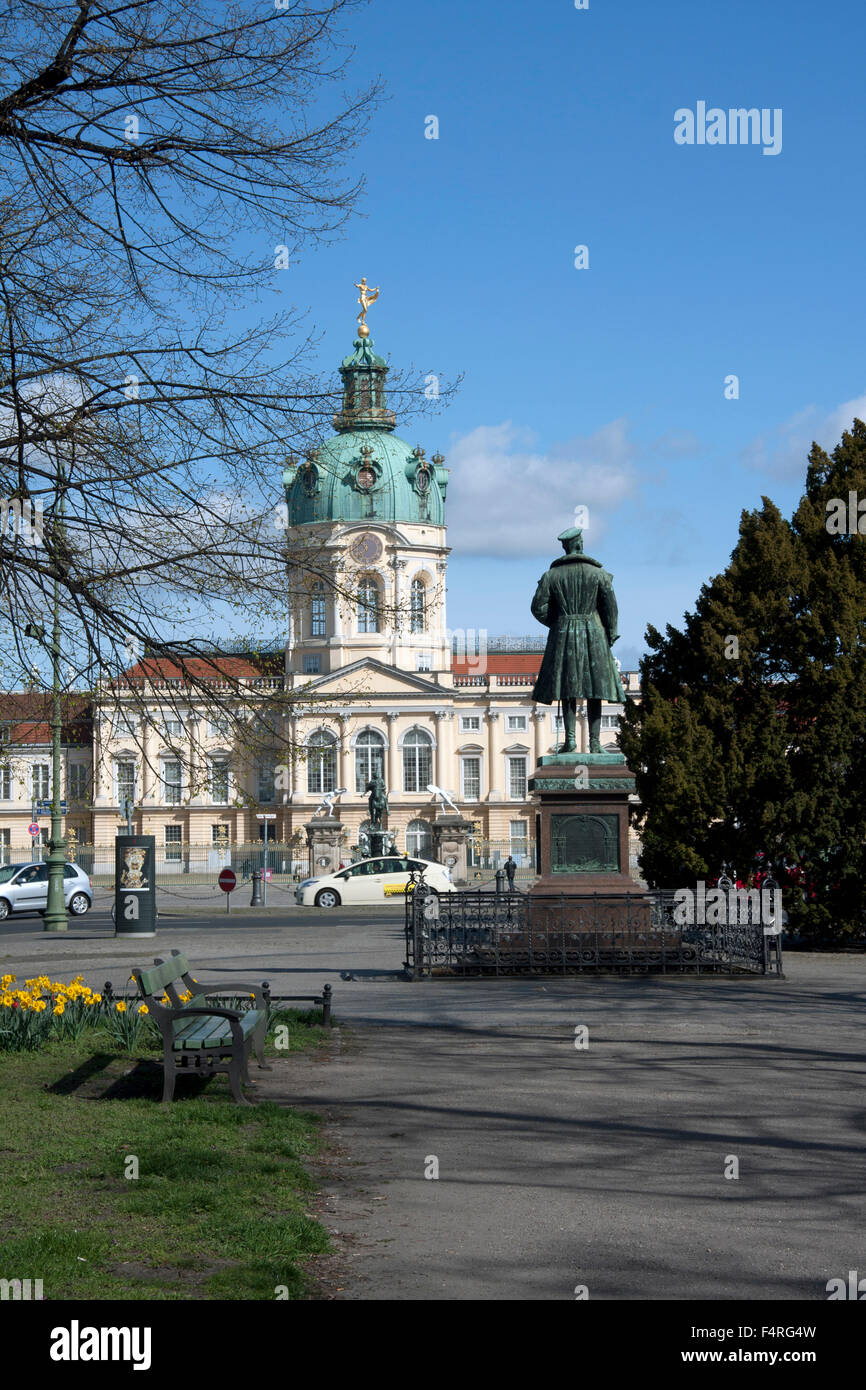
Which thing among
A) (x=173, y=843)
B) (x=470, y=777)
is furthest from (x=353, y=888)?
(x=470, y=777)

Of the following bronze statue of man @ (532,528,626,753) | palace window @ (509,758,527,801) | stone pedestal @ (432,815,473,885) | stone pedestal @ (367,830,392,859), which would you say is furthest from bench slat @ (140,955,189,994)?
palace window @ (509,758,527,801)

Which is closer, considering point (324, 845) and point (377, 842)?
point (377, 842)

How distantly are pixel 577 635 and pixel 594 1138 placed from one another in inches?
462


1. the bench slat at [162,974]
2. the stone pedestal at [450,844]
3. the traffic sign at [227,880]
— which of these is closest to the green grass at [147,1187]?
the bench slat at [162,974]

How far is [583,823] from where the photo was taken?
63.1 ft

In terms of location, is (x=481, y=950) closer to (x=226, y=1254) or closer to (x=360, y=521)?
(x=226, y=1254)

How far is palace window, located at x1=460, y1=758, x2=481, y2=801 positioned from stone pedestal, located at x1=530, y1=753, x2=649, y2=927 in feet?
263

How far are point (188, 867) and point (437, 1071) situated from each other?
7287 centimetres

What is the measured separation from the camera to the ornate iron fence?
18.4 meters

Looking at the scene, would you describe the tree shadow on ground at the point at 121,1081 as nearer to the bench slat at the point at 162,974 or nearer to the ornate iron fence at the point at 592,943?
the bench slat at the point at 162,974

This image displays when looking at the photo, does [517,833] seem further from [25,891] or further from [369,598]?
[369,598]

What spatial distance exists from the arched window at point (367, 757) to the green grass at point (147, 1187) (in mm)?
84567

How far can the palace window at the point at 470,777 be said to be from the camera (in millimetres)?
99562
